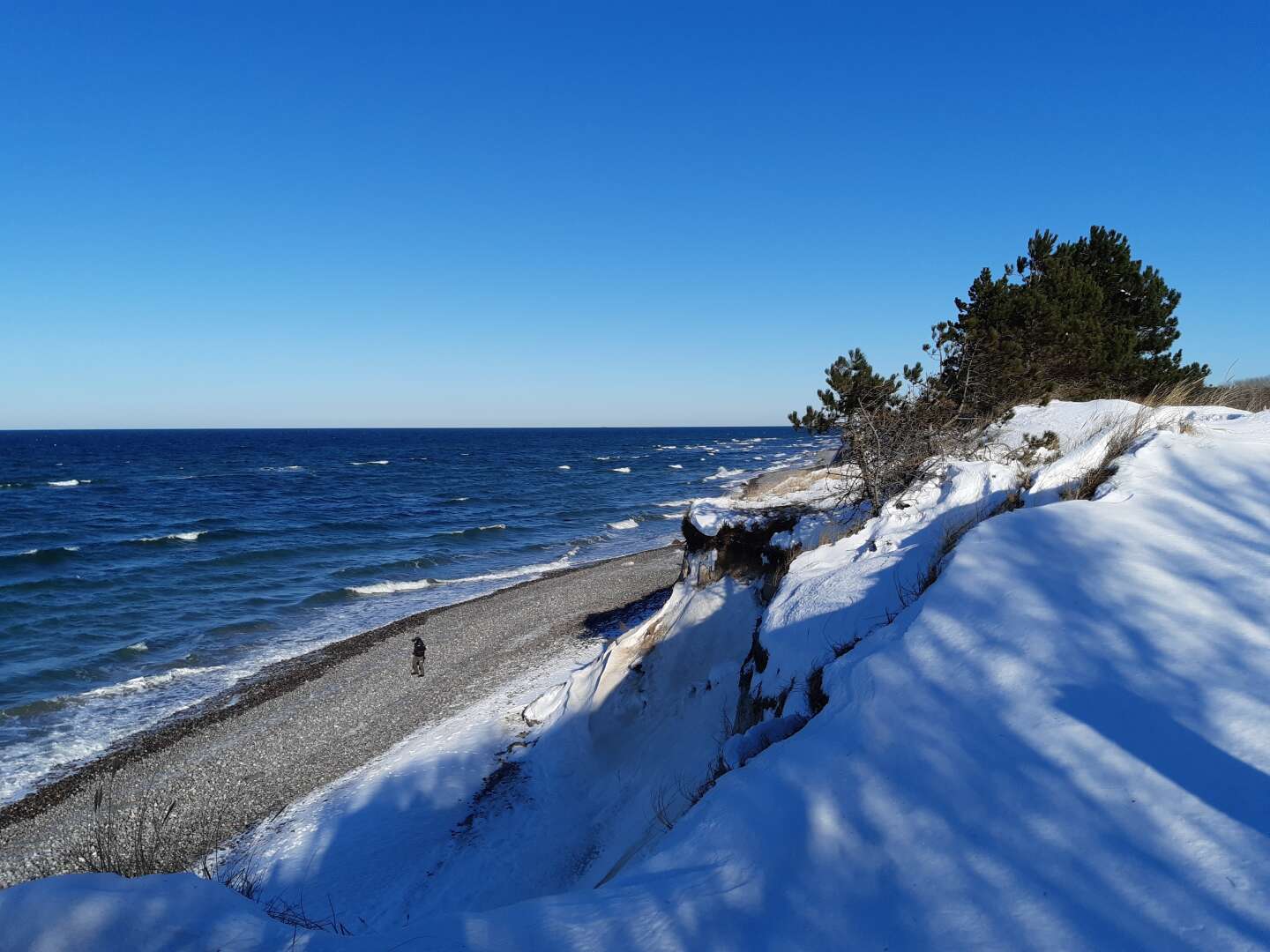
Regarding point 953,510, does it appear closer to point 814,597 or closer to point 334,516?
point 814,597

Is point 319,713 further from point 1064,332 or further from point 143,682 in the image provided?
point 1064,332

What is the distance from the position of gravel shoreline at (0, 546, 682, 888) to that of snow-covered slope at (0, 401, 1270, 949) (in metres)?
9.59

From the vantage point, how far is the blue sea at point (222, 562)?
54.5 ft

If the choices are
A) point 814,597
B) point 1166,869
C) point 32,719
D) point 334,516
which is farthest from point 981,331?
point 334,516

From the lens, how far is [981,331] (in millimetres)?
14859

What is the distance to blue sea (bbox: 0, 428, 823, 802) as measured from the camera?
16.6m

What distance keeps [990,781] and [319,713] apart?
51.3 feet

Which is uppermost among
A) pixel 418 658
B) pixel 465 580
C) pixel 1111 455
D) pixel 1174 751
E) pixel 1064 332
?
pixel 1064 332

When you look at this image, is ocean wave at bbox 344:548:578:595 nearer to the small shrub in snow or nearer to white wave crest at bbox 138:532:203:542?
white wave crest at bbox 138:532:203:542

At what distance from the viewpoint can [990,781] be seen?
3.49m

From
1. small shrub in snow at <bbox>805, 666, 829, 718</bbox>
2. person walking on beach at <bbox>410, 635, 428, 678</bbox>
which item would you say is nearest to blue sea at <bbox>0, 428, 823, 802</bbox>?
person walking on beach at <bbox>410, 635, 428, 678</bbox>

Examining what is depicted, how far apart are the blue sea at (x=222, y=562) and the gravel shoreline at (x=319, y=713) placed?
101cm

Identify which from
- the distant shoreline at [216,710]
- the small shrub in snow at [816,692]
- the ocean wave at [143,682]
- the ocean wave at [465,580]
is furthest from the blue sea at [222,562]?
the small shrub in snow at [816,692]

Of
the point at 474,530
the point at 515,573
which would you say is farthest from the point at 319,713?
the point at 474,530
